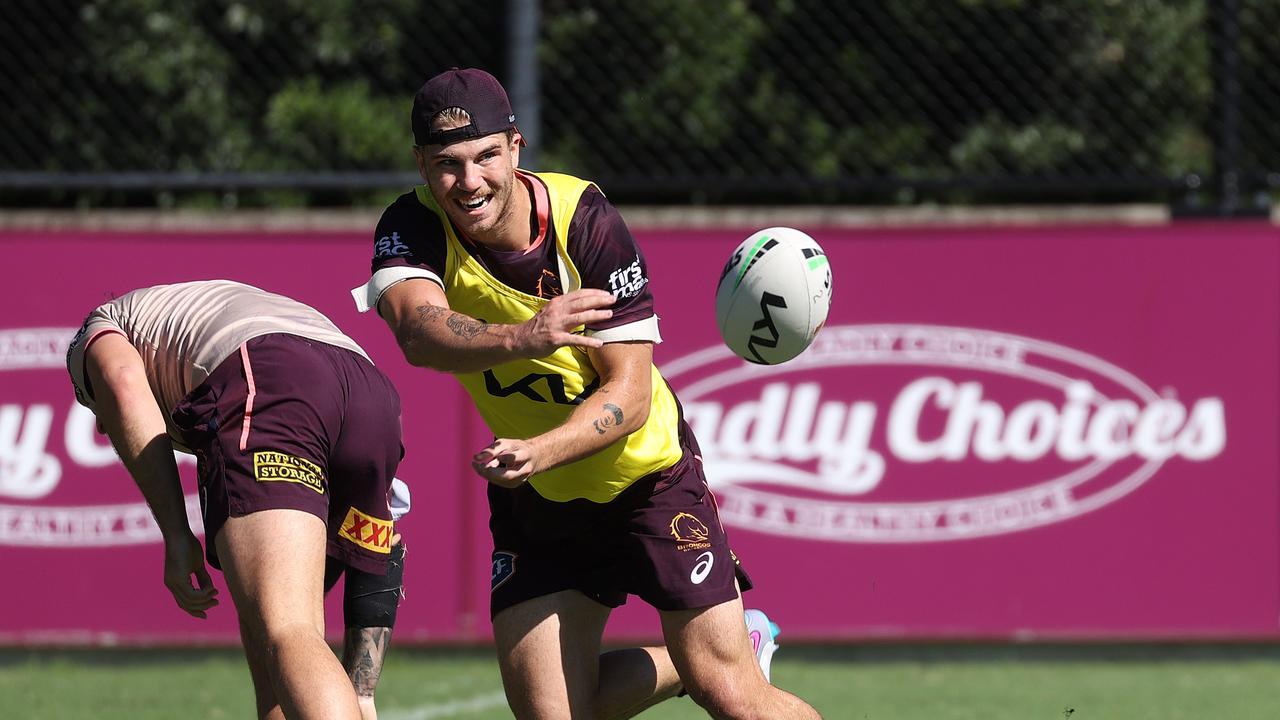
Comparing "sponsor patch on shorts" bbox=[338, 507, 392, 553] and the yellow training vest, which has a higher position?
the yellow training vest

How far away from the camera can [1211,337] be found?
792cm

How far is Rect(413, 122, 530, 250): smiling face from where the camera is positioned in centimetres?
426

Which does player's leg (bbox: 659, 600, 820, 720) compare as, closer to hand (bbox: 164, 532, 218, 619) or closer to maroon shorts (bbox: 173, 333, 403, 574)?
maroon shorts (bbox: 173, 333, 403, 574)

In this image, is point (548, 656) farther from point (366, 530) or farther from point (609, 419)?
point (609, 419)

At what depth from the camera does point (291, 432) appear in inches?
163

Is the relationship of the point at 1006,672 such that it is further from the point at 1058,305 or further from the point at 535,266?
the point at 535,266

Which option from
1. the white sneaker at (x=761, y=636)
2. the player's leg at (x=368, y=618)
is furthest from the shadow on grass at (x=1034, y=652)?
the player's leg at (x=368, y=618)

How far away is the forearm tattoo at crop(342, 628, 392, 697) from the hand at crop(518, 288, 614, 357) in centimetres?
131

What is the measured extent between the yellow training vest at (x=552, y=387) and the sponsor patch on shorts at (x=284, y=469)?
19.4 inches

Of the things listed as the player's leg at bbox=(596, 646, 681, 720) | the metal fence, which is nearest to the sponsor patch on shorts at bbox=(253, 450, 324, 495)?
the player's leg at bbox=(596, 646, 681, 720)

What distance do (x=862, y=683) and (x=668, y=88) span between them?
4652 mm

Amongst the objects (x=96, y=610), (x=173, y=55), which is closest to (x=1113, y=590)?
(x=96, y=610)

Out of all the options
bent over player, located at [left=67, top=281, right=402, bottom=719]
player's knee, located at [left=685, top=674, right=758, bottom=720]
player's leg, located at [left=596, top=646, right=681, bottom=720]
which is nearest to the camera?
bent over player, located at [left=67, top=281, right=402, bottom=719]

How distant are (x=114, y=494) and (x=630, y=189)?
319 cm
